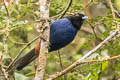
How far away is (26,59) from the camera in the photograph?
3.87 meters

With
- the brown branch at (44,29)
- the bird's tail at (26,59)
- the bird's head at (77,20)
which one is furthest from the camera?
the bird's head at (77,20)

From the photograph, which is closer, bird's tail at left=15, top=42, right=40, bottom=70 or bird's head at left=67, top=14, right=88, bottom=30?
bird's tail at left=15, top=42, right=40, bottom=70

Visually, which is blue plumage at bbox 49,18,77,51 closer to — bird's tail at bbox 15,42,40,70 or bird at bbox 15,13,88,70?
bird at bbox 15,13,88,70

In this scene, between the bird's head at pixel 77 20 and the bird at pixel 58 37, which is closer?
the bird at pixel 58 37

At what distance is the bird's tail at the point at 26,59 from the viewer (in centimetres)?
371

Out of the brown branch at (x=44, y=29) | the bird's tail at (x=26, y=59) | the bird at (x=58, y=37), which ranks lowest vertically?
the bird's tail at (x=26, y=59)

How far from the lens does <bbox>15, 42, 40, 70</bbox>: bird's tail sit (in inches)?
146

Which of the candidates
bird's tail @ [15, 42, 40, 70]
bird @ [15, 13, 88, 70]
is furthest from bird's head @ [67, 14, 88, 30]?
bird's tail @ [15, 42, 40, 70]

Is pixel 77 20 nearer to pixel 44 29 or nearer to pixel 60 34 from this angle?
pixel 60 34

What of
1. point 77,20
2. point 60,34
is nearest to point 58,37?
point 60,34

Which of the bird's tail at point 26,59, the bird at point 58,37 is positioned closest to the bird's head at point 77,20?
the bird at point 58,37

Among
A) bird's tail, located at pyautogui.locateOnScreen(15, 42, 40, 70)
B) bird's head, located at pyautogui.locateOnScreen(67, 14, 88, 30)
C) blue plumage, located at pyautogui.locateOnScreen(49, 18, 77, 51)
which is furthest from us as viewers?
bird's head, located at pyautogui.locateOnScreen(67, 14, 88, 30)

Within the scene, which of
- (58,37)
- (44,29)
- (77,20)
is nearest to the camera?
(44,29)

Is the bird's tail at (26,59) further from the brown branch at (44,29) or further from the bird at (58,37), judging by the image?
the brown branch at (44,29)
